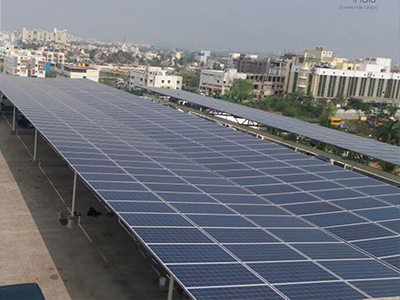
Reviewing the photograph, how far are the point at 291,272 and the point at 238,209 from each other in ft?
16.4

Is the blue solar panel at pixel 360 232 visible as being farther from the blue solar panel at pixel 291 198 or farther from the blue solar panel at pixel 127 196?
the blue solar panel at pixel 127 196

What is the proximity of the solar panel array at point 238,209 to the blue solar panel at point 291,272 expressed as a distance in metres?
0.03

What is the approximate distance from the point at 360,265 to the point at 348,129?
59951 mm

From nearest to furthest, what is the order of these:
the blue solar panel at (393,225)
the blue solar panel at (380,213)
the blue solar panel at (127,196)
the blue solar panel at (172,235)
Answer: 1. the blue solar panel at (172,235)
2. the blue solar panel at (127,196)
3. the blue solar panel at (393,225)
4. the blue solar panel at (380,213)

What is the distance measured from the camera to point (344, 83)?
4688 inches

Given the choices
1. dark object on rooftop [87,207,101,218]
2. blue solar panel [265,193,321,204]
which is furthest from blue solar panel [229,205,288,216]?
dark object on rooftop [87,207,101,218]

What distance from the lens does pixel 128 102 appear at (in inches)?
1754

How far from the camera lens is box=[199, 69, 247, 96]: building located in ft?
390

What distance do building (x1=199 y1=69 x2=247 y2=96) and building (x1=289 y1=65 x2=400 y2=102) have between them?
611 inches

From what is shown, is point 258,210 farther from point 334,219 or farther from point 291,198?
point 334,219

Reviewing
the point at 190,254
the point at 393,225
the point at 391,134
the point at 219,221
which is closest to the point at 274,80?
the point at 391,134

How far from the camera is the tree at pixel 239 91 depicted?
99.3m

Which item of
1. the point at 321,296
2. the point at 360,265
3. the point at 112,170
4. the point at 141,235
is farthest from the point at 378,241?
the point at 112,170

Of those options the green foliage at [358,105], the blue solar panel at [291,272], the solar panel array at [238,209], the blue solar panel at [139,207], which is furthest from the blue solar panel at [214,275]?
the green foliage at [358,105]
